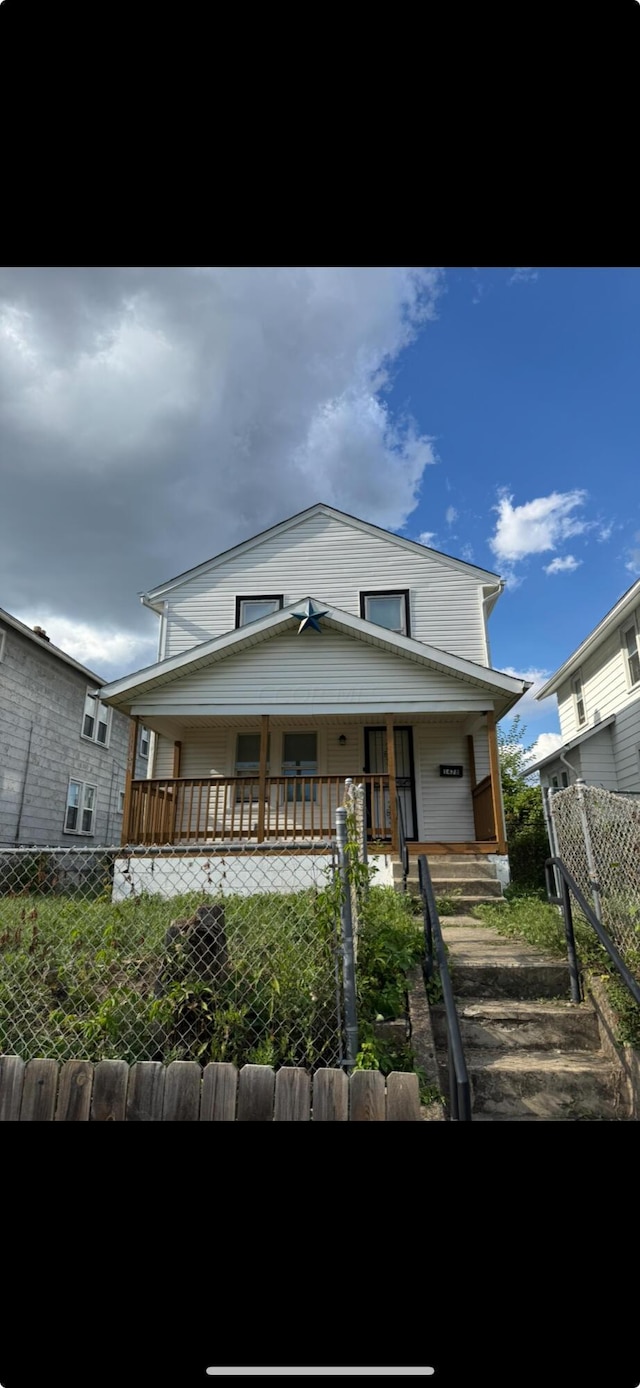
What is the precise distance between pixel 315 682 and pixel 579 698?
8.27 m

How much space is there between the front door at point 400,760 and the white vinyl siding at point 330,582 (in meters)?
1.94

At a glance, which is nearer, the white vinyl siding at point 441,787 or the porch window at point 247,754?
the white vinyl siding at point 441,787

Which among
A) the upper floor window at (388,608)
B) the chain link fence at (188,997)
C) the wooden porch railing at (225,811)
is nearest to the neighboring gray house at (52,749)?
the wooden porch railing at (225,811)

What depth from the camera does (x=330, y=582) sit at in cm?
1304

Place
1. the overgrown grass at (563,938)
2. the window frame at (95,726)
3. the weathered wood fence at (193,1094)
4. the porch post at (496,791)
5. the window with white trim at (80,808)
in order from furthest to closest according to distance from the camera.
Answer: the window frame at (95,726)
the window with white trim at (80,808)
the porch post at (496,791)
the overgrown grass at (563,938)
the weathered wood fence at (193,1094)

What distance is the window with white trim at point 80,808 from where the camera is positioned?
601 inches

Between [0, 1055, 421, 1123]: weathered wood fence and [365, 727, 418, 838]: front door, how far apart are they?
8.94 meters

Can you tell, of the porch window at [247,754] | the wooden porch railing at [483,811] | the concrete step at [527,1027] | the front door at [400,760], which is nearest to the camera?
the concrete step at [527,1027]

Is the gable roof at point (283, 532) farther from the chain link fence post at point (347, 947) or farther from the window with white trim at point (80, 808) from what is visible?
the chain link fence post at point (347, 947)

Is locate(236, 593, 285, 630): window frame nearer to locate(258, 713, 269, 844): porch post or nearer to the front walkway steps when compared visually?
locate(258, 713, 269, 844): porch post

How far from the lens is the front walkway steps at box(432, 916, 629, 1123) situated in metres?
3.37

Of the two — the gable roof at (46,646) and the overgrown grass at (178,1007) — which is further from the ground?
the gable roof at (46,646)
